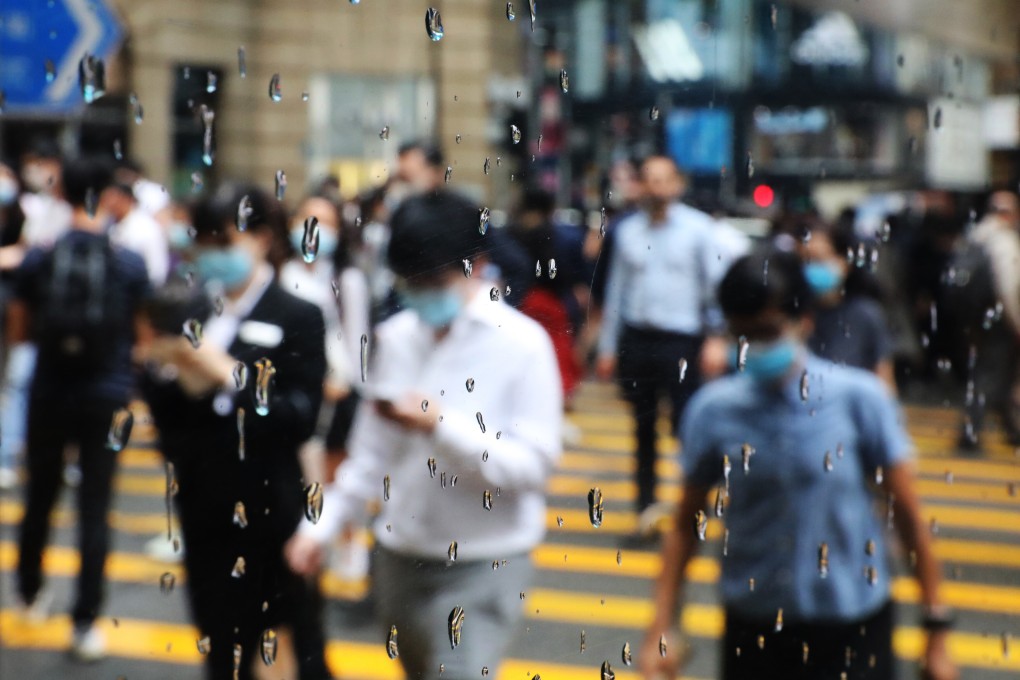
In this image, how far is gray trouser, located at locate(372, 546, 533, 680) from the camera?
2.76ft

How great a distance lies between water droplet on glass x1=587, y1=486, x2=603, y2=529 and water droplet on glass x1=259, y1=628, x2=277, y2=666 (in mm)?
214

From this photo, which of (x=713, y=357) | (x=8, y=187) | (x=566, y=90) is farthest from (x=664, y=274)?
(x=8, y=187)

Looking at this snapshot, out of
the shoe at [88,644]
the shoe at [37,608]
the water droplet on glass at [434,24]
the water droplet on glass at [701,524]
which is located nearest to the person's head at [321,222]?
the water droplet on glass at [434,24]

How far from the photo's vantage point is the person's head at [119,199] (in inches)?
33.6

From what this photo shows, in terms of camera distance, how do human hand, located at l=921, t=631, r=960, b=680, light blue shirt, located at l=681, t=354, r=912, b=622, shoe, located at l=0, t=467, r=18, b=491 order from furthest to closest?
shoe, located at l=0, t=467, r=18, b=491, human hand, located at l=921, t=631, r=960, b=680, light blue shirt, located at l=681, t=354, r=912, b=622

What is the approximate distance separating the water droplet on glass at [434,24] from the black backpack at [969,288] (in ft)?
1.22

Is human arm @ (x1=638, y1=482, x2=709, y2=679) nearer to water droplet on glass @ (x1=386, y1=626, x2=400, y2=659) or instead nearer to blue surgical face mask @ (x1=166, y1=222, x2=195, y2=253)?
water droplet on glass @ (x1=386, y1=626, x2=400, y2=659)

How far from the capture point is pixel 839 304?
861 mm

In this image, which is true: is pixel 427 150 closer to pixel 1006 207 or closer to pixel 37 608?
pixel 1006 207

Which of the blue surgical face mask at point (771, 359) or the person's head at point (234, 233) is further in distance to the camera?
the blue surgical face mask at point (771, 359)

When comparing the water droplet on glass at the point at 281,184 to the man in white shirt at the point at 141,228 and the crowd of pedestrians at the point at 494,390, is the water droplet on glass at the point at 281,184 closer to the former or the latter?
the crowd of pedestrians at the point at 494,390

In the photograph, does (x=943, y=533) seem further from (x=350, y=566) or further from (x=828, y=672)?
(x=350, y=566)

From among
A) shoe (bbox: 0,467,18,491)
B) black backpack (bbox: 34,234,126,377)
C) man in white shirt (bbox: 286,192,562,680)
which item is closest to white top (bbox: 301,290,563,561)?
man in white shirt (bbox: 286,192,562,680)

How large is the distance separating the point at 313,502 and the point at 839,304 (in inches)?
14.9
